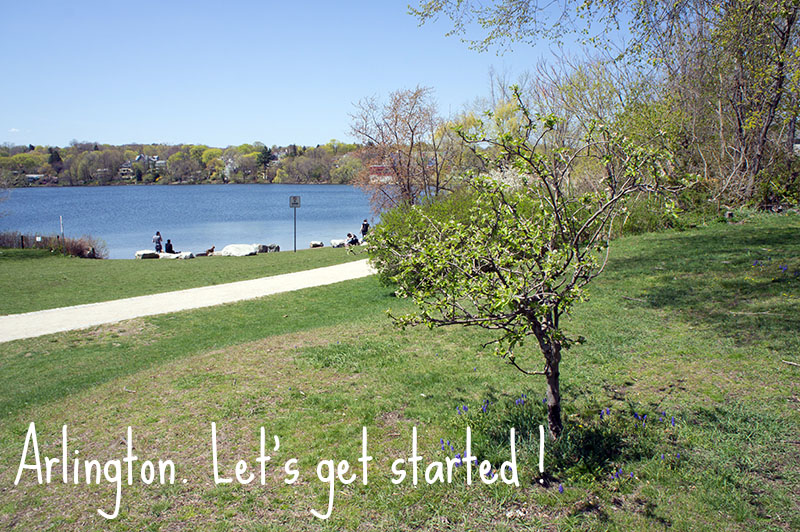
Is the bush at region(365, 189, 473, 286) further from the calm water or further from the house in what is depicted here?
the house

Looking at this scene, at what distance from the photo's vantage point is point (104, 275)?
1627cm

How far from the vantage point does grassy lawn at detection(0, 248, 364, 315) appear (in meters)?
12.8

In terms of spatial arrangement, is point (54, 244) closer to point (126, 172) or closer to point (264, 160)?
point (264, 160)

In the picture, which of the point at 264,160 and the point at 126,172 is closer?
the point at 264,160

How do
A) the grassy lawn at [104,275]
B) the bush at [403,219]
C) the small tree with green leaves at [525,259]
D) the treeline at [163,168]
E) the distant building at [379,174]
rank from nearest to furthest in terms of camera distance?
the small tree with green leaves at [525,259] → the bush at [403,219] → the grassy lawn at [104,275] → the distant building at [379,174] → the treeline at [163,168]

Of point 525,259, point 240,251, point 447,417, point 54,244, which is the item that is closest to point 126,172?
point 54,244

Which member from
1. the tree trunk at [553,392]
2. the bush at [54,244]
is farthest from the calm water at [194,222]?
the tree trunk at [553,392]

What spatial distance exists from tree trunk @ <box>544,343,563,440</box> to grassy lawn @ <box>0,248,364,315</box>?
11.7m

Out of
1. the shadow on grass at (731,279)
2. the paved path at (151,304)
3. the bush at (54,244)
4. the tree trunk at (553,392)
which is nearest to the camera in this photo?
the tree trunk at (553,392)

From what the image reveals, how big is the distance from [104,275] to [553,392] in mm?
16259

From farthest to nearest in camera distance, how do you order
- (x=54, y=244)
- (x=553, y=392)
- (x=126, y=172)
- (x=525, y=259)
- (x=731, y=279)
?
1. (x=126, y=172)
2. (x=54, y=244)
3. (x=731, y=279)
4. (x=553, y=392)
5. (x=525, y=259)

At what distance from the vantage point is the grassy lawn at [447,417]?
3186 millimetres

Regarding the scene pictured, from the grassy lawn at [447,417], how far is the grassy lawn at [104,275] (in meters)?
5.17

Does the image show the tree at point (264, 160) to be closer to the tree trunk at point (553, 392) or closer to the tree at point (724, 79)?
the tree at point (724, 79)
